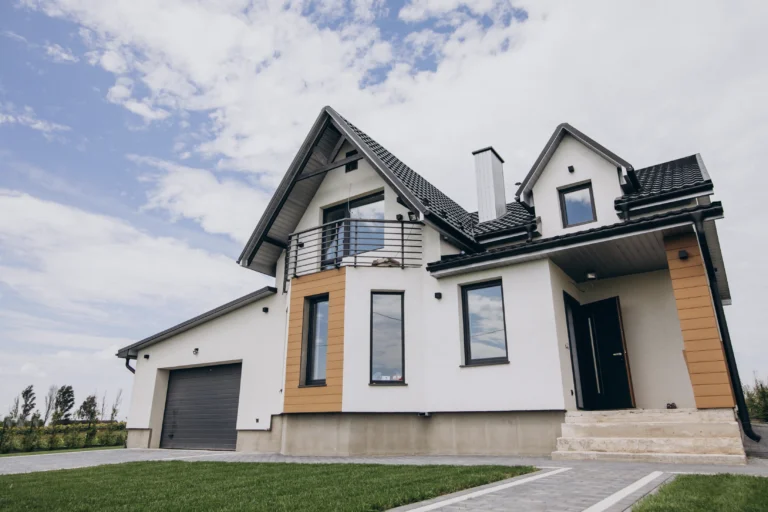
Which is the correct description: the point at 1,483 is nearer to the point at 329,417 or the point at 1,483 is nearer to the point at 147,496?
the point at 147,496

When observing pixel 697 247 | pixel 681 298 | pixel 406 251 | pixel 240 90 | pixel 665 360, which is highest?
pixel 240 90

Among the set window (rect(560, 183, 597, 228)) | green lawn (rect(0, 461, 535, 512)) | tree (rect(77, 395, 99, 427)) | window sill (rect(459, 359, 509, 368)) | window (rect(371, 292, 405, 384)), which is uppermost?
window (rect(560, 183, 597, 228))

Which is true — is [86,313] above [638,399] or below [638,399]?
above

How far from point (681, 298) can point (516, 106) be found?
7.92 meters

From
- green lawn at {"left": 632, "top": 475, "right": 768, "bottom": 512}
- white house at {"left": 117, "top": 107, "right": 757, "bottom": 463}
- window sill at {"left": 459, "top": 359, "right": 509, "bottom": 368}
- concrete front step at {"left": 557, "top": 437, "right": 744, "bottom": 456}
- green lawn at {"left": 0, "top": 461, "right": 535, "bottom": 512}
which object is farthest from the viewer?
window sill at {"left": 459, "top": 359, "right": 509, "bottom": 368}

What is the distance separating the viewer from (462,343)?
1020 cm

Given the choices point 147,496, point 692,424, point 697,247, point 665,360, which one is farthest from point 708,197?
A: point 147,496

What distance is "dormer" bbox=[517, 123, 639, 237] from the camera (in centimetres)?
1105

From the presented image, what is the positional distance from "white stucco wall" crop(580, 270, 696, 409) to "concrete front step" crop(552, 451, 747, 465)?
3.53m

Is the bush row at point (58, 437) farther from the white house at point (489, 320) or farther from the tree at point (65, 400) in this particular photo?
the tree at point (65, 400)

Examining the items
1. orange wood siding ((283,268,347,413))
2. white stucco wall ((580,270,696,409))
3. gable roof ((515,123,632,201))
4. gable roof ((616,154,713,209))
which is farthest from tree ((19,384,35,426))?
gable roof ((616,154,713,209))

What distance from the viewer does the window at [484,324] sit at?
9.84m

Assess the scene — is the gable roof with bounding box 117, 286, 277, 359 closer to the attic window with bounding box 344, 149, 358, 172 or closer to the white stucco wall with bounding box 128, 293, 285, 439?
the white stucco wall with bounding box 128, 293, 285, 439

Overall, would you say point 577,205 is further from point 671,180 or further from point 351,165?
point 351,165
